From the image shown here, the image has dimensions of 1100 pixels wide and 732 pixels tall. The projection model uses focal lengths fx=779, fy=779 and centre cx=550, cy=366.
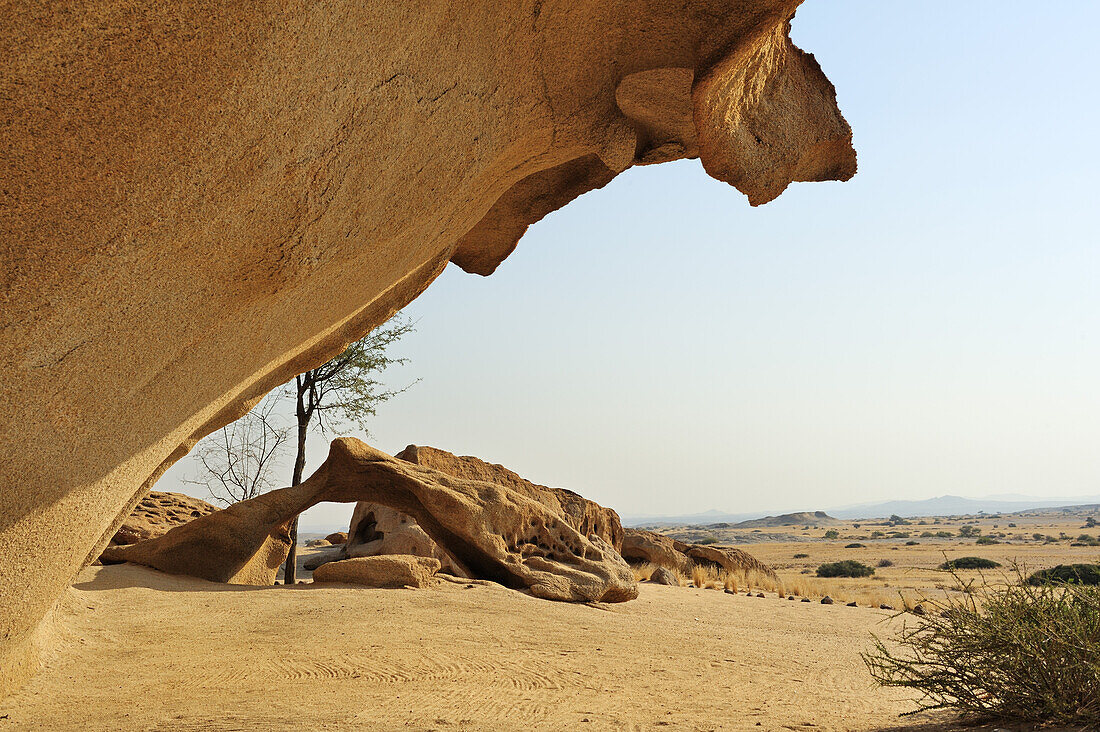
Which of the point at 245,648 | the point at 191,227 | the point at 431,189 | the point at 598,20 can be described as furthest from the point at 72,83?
the point at 245,648

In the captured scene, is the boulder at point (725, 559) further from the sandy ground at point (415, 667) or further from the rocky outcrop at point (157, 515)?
the rocky outcrop at point (157, 515)

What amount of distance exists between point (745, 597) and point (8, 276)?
40.0ft

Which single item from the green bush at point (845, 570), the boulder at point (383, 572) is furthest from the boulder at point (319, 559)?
the green bush at point (845, 570)

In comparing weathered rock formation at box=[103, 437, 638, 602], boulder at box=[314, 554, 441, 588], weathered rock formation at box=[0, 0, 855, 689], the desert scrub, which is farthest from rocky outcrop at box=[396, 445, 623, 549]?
the desert scrub

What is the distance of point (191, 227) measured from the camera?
338 centimetres

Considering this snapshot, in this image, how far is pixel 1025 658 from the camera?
3877 millimetres

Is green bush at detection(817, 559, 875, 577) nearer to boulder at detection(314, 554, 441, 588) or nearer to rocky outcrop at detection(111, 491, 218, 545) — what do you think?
boulder at detection(314, 554, 441, 588)

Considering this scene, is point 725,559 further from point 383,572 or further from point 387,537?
point 383,572

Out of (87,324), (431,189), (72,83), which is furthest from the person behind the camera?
(431,189)

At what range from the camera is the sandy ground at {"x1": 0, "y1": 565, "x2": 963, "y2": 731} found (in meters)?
4.30

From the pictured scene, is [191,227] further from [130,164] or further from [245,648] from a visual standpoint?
[245,648]

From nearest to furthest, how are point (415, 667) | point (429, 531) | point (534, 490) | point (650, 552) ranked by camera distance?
point (415, 667), point (429, 531), point (534, 490), point (650, 552)

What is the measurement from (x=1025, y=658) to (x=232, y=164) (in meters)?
4.42

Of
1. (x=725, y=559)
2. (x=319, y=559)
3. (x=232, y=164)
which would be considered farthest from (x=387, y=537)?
(x=232, y=164)
